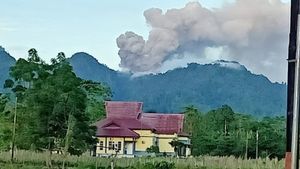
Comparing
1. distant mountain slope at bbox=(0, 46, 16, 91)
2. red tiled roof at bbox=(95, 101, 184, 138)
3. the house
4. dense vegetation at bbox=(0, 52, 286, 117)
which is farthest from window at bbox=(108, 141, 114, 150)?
distant mountain slope at bbox=(0, 46, 16, 91)

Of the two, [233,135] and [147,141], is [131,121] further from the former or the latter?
[233,135]

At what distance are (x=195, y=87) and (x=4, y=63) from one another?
2319 mm

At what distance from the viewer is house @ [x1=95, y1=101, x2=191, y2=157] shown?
6.47 m

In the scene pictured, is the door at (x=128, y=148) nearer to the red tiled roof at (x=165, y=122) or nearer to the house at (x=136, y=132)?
the house at (x=136, y=132)

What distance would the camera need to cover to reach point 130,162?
6.39 meters

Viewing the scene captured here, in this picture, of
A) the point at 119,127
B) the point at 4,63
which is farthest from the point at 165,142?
the point at 4,63

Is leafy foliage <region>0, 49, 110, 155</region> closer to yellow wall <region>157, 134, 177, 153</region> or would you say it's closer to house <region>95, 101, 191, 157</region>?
house <region>95, 101, 191, 157</region>

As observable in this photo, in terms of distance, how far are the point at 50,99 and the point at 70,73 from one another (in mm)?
428

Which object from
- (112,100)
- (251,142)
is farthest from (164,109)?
(251,142)

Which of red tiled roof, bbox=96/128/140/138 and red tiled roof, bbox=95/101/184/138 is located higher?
red tiled roof, bbox=95/101/184/138

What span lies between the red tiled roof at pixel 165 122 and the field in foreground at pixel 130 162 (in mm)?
333

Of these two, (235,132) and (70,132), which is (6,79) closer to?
(70,132)

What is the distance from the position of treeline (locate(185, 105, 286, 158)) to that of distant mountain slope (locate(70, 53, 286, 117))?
0.59 feet

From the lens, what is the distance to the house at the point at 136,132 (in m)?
6.47
